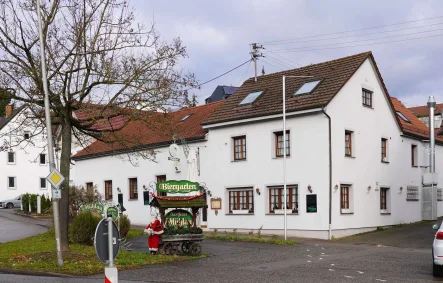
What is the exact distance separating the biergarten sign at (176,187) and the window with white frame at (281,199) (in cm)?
857

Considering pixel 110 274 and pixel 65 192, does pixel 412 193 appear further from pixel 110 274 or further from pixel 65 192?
pixel 110 274

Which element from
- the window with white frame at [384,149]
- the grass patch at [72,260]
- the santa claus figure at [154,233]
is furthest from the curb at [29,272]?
the window with white frame at [384,149]

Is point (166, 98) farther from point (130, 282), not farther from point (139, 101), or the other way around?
point (130, 282)

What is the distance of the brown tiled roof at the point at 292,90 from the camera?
27.0 m

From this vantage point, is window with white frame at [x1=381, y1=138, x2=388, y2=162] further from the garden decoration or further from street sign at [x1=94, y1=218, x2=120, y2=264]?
street sign at [x1=94, y1=218, x2=120, y2=264]

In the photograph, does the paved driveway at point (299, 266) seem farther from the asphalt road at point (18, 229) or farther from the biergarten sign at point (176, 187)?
the asphalt road at point (18, 229)

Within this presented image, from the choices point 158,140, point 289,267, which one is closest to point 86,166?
point 158,140

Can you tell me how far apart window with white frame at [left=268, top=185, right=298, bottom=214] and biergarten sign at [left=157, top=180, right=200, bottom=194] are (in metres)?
8.57

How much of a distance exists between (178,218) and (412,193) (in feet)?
59.0

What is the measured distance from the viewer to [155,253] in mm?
19141

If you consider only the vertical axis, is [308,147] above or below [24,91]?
below

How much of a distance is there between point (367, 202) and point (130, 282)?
57.3ft

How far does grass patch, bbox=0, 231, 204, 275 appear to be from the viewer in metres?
15.8

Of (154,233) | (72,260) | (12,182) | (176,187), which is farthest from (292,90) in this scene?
(12,182)
